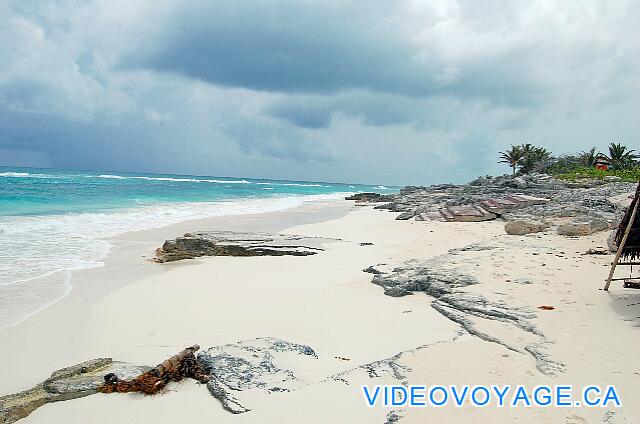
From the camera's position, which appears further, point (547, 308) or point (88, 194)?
point (88, 194)

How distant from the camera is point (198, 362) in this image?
484 centimetres

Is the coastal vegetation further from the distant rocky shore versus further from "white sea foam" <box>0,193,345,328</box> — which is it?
"white sea foam" <box>0,193,345,328</box>

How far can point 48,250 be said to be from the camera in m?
12.7

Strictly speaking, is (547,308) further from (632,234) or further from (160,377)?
(160,377)

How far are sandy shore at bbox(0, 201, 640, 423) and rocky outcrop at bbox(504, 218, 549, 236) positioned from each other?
252cm

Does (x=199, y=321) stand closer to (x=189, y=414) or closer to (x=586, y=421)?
(x=189, y=414)

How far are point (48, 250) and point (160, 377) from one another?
10.3 metres

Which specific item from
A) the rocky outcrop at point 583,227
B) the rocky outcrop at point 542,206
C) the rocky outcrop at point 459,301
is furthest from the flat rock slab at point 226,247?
the rocky outcrop at point 542,206

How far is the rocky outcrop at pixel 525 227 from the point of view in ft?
46.4

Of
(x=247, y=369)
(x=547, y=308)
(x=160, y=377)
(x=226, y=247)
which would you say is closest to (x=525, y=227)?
(x=547, y=308)

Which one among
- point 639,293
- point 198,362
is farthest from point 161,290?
point 639,293

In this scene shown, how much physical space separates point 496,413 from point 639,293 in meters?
4.42

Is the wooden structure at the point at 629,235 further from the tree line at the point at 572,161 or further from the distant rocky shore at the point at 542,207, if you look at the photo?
the tree line at the point at 572,161

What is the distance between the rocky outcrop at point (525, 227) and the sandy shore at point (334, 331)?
252cm
